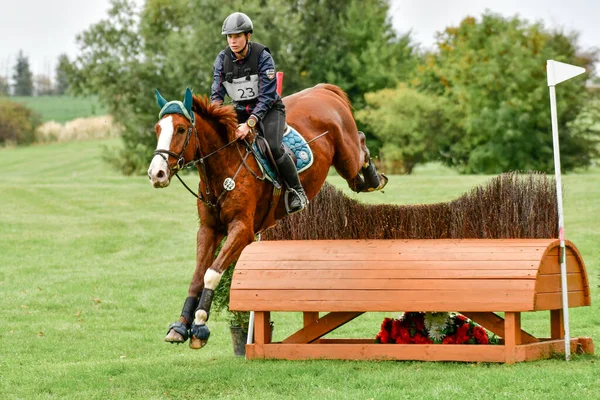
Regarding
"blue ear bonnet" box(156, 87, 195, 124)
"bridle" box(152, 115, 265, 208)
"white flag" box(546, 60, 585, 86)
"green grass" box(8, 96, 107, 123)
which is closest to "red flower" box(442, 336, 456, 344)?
"bridle" box(152, 115, 265, 208)

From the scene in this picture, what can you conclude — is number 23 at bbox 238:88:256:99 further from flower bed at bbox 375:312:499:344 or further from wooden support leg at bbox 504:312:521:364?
wooden support leg at bbox 504:312:521:364

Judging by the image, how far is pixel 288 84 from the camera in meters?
47.2

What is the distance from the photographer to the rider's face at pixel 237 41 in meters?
8.31

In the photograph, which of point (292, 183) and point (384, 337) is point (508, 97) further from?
point (292, 183)

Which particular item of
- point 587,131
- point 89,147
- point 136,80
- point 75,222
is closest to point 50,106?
point 89,147

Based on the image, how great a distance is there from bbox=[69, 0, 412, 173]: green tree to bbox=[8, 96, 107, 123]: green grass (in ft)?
51.4

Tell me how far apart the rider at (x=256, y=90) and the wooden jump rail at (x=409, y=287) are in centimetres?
82

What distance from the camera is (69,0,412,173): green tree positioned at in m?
46.7

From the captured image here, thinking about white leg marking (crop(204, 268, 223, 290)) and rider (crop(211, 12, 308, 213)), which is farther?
rider (crop(211, 12, 308, 213))

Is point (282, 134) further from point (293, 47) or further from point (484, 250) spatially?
point (293, 47)

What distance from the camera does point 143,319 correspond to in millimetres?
15141

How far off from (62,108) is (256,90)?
240 feet

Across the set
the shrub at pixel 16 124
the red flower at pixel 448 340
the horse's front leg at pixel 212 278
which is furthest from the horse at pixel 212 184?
the shrub at pixel 16 124

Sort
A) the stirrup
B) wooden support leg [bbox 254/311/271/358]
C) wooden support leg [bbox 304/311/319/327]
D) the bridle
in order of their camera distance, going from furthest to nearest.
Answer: wooden support leg [bbox 304/311/319/327]
wooden support leg [bbox 254/311/271/358]
the stirrup
the bridle
